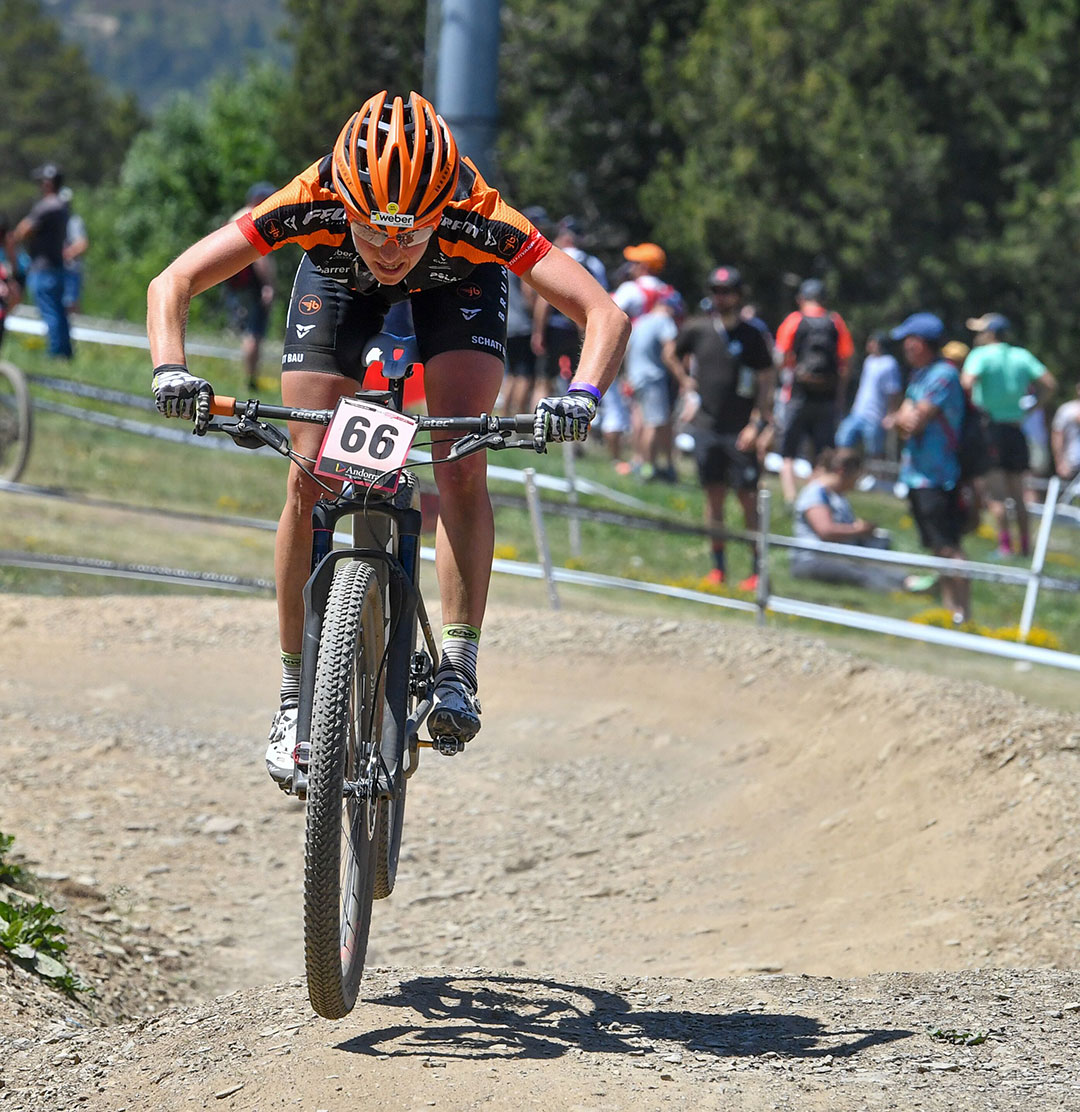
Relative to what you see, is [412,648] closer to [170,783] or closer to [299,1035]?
[299,1035]

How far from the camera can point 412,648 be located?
4723 millimetres

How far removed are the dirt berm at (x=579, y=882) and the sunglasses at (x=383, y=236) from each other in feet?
7.32

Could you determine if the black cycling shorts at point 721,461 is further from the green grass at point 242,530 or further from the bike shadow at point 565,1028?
the bike shadow at point 565,1028

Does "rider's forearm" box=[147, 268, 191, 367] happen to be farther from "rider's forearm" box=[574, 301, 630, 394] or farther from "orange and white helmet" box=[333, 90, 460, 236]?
"rider's forearm" box=[574, 301, 630, 394]

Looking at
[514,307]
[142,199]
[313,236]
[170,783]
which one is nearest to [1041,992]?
[313,236]

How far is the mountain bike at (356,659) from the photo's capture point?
166 inches

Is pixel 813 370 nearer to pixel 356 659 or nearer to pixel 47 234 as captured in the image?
pixel 47 234

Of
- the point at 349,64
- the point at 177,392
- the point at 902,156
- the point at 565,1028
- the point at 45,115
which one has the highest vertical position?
the point at 45,115

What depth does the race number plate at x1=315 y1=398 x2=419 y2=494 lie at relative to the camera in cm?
441

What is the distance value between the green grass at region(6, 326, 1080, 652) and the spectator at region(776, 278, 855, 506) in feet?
2.96

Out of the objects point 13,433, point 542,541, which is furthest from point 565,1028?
point 13,433

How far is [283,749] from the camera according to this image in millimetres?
4609

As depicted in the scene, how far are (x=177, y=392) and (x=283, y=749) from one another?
1.06m

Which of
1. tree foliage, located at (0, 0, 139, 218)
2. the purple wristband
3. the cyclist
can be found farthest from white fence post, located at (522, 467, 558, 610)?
tree foliage, located at (0, 0, 139, 218)
